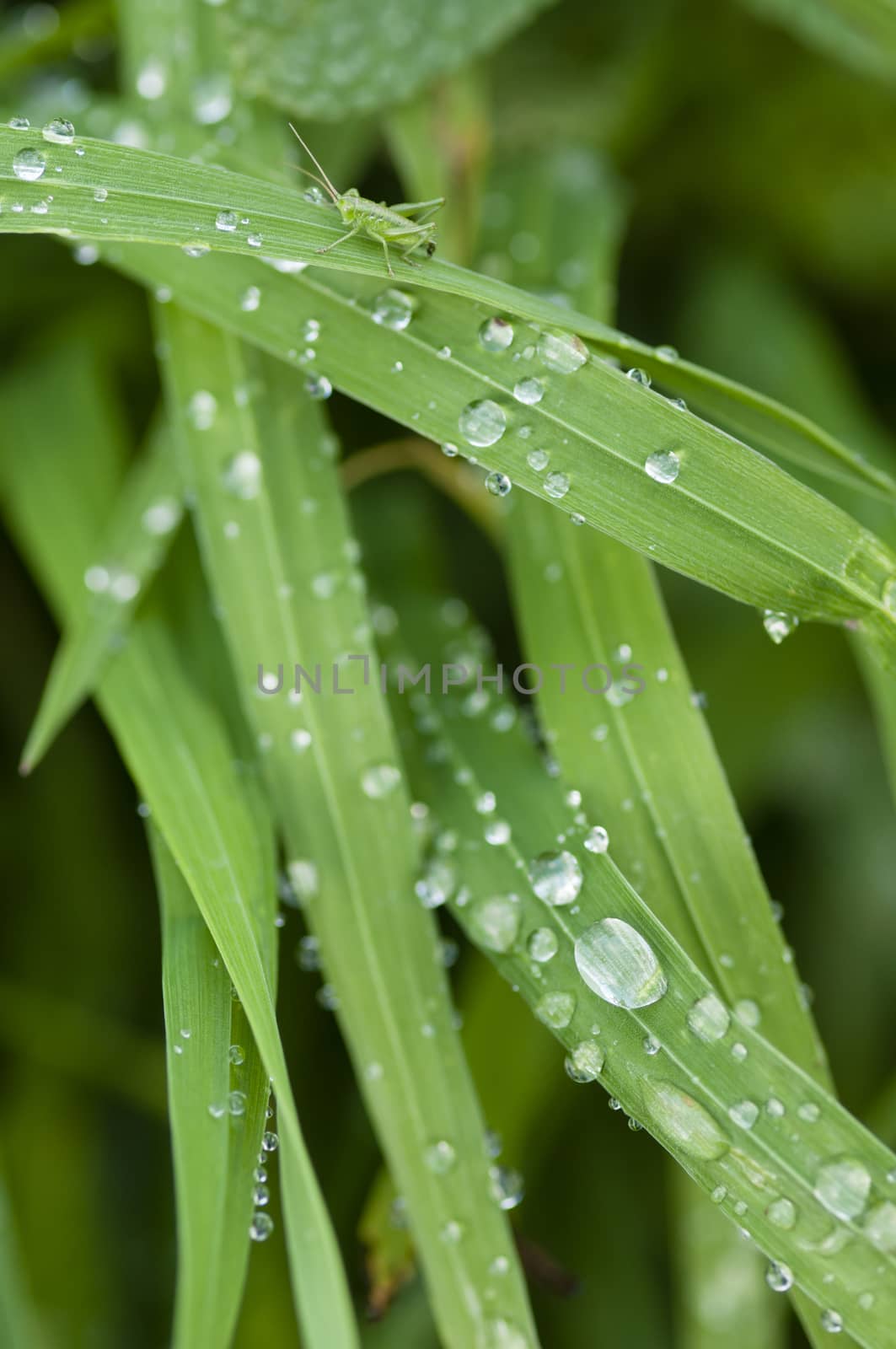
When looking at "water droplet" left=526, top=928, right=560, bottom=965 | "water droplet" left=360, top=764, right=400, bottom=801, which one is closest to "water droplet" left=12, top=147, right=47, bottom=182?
"water droplet" left=360, top=764, right=400, bottom=801

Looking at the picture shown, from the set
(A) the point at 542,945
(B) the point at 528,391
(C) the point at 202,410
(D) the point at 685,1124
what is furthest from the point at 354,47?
(D) the point at 685,1124

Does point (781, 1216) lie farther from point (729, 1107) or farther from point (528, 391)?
point (528, 391)

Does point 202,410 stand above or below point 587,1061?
above

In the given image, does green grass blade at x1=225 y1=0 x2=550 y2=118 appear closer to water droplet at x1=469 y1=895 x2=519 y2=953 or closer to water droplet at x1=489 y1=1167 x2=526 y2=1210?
water droplet at x1=469 y1=895 x2=519 y2=953

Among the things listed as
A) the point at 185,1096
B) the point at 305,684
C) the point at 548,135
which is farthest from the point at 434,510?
the point at 185,1096

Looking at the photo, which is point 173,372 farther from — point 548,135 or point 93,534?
point 548,135

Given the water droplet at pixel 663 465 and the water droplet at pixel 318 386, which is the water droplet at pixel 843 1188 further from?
the water droplet at pixel 318 386

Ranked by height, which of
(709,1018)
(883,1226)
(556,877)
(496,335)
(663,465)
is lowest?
(883,1226)
